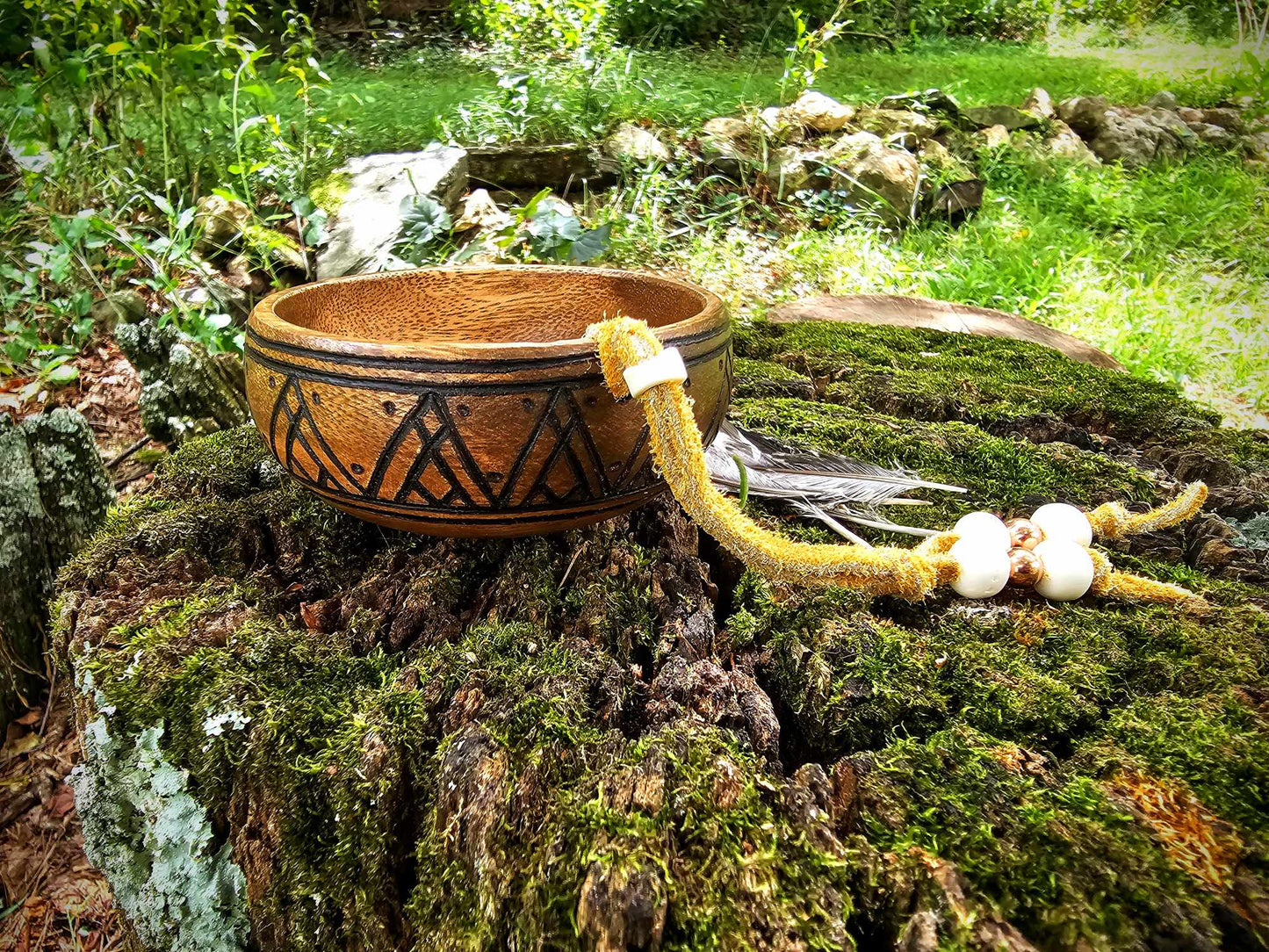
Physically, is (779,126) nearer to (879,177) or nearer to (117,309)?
(879,177)

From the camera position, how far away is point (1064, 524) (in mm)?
1034

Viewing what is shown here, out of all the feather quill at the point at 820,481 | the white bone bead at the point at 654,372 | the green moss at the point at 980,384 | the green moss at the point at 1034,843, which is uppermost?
the white bone bead at the point at 654,372

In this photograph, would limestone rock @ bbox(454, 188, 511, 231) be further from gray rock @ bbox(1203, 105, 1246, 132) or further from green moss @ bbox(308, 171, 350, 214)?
gray rock @ bbox(1203, 105, 1246, 132)

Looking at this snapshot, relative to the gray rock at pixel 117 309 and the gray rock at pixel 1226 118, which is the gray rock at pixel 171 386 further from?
the gray rock at pixel 1226 118

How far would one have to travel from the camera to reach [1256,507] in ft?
4.02

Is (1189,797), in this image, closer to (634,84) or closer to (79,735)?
(79,735)

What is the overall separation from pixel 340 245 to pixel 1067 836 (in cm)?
313

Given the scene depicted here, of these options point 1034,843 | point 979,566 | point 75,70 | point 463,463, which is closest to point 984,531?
point 979,566

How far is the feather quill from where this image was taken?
1.23 m

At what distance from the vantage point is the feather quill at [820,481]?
1227 mm

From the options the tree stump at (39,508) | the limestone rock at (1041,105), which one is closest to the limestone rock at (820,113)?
the limestone rock at (1041,105)

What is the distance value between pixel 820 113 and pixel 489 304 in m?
3.37

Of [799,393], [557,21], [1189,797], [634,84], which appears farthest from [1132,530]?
[557,21]

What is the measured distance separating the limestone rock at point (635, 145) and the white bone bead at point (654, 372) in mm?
3231
